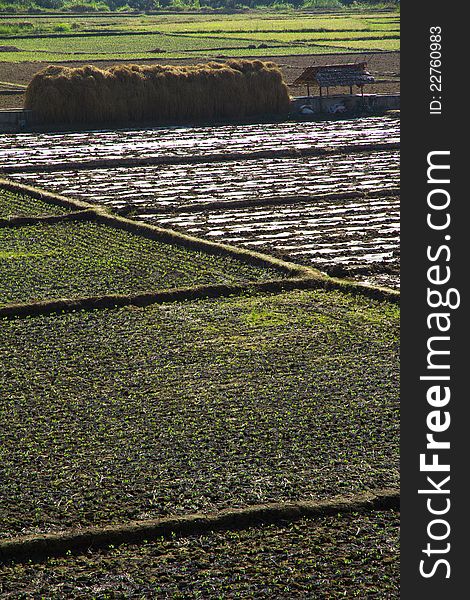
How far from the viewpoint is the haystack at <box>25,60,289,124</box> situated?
70.4 feet

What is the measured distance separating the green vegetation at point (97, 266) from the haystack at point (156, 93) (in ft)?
30.1

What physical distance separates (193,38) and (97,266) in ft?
115

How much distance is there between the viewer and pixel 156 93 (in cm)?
2228

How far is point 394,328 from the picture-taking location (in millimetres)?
9109

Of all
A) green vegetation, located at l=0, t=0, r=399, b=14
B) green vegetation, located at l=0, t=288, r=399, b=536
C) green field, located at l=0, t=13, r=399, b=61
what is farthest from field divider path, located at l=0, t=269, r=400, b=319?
green vegetation, located at l=0, t=0, r=399, b=14

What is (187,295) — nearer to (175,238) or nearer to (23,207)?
(175,238)

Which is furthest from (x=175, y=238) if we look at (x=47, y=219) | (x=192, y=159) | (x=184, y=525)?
(x=184, y=525)

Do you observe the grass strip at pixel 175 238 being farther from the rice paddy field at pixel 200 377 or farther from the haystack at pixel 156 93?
the haystack at pixel 156 93

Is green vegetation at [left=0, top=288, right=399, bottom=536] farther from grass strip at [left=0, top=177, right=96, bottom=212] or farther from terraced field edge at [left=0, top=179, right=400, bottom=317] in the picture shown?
grass strip at [left=0, top=177, right=96, bottom=212]

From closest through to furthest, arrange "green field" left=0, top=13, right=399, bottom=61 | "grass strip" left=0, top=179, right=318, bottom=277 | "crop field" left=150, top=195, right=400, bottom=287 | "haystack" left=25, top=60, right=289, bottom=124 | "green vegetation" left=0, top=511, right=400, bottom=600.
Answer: "green vegetation" left=0, top=511, right=400, bottom=600
"grass strip" left=0, top=179, right=318, bottom=277
"crop field" left=150, top=195, right=400, bottom=287
"haystack" left=25, top=60, right=289, bottom=124
"green field" left=0, top=13, right=399, bottom=61

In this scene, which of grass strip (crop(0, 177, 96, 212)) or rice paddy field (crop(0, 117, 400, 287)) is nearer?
rice paddy field (crop(0, 117, 400, 287))

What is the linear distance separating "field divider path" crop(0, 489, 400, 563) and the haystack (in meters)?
16.4

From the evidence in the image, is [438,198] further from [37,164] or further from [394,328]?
[37,164]

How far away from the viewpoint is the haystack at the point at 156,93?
21.5 metres
